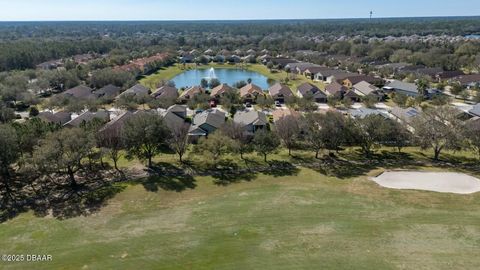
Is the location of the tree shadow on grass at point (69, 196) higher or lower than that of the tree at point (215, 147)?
lower

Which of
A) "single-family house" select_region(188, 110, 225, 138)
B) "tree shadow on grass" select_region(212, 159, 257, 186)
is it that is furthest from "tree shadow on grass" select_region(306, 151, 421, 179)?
"single-family house" select_region(188, 110, 225, 138)

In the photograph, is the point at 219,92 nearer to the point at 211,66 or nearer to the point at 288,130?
the point at 288,130

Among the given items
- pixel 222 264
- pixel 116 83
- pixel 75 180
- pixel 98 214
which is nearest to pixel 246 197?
pixel 222 264

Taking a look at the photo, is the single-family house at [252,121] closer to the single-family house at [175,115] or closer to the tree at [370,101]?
the single-family house at [175,115]

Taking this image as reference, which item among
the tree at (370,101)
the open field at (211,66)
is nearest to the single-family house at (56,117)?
the open field at (211,66)

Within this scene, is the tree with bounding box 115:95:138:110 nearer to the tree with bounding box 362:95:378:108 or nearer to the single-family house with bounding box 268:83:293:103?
the single-family house with bounding box 268:83:293:103

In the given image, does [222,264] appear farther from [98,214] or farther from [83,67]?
[83,67]
